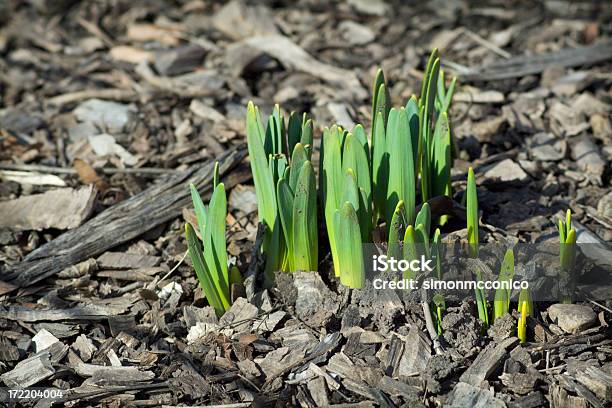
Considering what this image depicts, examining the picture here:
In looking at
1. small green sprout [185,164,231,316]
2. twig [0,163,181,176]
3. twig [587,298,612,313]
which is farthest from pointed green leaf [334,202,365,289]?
twig [0,163,181,176]

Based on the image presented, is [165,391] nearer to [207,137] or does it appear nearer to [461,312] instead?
[461,312]

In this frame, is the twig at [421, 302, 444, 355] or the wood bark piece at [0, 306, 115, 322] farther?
the wood bark piece at [0, 306, 115, 322]

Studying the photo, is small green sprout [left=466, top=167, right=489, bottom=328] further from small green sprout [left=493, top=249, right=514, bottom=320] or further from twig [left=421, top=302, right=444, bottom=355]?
twig [left=421, top=302, right=444, bottom=355]

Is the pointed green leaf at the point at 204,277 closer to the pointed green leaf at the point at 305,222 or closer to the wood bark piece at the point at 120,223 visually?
the pointed green leaf at the point at 305,222

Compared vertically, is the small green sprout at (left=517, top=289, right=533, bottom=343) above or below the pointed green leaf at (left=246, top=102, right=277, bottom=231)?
below

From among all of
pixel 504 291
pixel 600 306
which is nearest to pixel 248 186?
pixel 504 291
